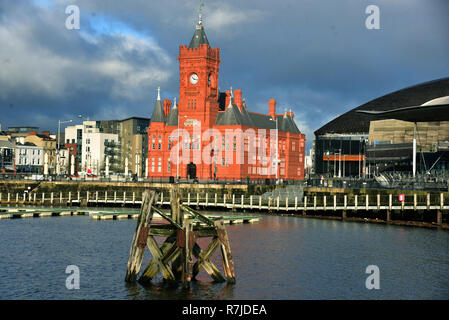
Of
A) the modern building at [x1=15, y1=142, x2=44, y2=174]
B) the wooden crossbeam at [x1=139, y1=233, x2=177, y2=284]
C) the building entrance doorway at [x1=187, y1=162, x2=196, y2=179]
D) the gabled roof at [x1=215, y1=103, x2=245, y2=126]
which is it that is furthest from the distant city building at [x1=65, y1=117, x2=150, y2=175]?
the wooden crossbeam at [x1=139, y1=233, x2=177, y2=284]

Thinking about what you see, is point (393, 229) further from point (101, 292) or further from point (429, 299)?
point (101, 292)

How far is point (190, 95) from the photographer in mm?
121312

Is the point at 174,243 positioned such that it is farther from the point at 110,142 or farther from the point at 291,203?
the point at 110,142

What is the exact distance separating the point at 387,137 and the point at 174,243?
10290 centimetres

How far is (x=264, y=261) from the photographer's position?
138 feet

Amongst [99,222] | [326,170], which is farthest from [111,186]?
[326,170]

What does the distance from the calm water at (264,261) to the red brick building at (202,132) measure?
54.0 m

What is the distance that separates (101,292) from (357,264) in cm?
1766

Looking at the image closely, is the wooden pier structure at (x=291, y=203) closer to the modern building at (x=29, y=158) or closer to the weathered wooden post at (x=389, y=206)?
the weathered wooden post at (x=389, y=206)

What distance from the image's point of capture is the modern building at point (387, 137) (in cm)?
11156

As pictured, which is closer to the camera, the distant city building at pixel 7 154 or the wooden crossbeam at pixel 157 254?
the wooden crossbeam at pixel 157 254

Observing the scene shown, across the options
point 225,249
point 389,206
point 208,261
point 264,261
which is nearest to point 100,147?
point 389,206

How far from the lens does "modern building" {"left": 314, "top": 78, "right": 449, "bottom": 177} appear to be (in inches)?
4392

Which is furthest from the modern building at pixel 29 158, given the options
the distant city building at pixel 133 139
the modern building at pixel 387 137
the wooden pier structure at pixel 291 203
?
the wooden pier structure at pixel 291 203
